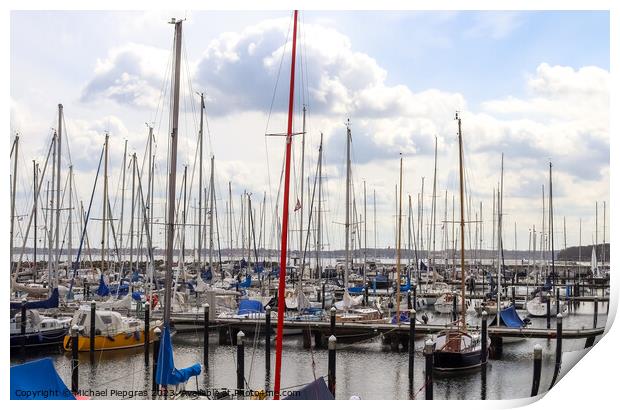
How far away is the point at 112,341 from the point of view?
2434cm

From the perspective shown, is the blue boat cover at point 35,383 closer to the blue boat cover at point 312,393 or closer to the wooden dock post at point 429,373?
the blue boat cover at point 312,393

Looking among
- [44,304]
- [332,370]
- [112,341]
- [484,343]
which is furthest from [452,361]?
[44,304]

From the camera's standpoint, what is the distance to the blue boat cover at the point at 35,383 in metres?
12.3

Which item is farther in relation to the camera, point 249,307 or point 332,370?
point 249,307

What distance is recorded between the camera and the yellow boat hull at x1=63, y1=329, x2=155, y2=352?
23.9 m

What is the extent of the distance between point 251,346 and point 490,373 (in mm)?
8397

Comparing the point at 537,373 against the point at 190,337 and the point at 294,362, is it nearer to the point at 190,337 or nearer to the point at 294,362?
the point at 294,362

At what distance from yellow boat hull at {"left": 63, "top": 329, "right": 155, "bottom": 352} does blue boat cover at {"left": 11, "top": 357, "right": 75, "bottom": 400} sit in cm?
1092

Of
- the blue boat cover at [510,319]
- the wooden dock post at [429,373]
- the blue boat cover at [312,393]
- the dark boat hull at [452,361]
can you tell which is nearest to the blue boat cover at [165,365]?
the blue boat cover at [312,393]

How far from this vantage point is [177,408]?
12336mm

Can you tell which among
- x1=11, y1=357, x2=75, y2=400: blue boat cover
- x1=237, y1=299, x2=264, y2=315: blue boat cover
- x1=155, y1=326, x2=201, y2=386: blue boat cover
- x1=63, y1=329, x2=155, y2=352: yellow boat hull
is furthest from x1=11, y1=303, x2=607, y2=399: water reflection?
x1=11, y1=357, x2=75, y2=400: blue boat cover

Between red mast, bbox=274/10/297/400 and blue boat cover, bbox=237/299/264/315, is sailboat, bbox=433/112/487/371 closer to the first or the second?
blue boat cover, bbox=237/299/264/315

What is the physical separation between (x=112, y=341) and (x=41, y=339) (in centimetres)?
230

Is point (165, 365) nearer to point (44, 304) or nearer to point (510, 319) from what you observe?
point (44, 304)
